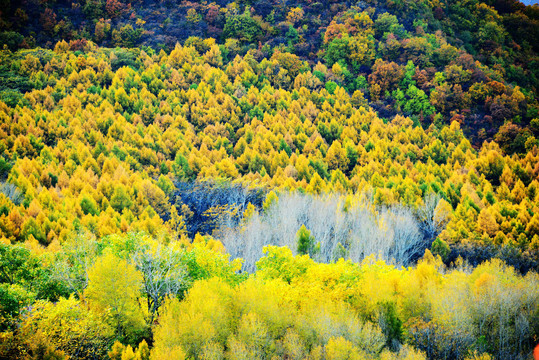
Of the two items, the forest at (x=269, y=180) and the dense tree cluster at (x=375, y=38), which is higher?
the dense tree cluster at (x=375, y=38)

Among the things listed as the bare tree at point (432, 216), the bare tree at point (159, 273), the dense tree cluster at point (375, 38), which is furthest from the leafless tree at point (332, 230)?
the dense tree cluster at point (375, 38)

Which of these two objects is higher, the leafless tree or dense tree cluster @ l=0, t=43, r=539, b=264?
dense tree cluster @ l=0, t=43, r=539, b=264

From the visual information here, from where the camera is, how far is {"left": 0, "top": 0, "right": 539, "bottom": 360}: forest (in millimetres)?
15789

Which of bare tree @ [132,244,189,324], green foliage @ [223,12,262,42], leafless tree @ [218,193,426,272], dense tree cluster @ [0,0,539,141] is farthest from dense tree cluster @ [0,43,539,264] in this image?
bare tree @ [132,244,189,324]

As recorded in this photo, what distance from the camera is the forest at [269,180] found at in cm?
1579

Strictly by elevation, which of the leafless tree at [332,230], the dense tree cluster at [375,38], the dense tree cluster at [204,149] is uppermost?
the dense tree cluster at [375,38]

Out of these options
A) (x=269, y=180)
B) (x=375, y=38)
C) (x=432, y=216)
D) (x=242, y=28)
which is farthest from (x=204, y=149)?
(x=375, y=38)

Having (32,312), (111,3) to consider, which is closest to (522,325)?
(32,312)

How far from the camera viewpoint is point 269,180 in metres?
38.4

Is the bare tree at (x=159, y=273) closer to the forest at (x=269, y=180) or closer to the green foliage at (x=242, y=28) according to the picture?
the forest at (x=269, y=180)

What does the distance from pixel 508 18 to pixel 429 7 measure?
586 inches

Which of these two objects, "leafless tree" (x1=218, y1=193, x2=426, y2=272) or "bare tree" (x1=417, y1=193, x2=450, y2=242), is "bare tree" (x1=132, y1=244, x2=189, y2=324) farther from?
"bare tree" (x1=417, y1=193, x2=450, y2=242)

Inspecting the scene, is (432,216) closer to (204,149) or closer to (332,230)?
(332,230)

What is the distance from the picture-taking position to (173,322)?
14914 mm
